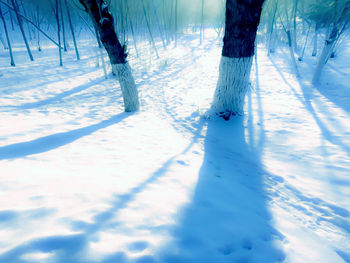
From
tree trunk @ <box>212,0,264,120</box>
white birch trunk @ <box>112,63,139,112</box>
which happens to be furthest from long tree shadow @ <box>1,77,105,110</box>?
tree trunk @ <box>212,0,264,120</box>

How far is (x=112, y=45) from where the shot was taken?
394cm

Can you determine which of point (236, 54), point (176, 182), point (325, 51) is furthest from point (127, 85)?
point (325, 51)

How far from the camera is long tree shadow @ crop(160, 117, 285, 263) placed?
119 cm

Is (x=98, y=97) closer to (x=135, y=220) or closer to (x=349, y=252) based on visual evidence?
(x=135, y=220)

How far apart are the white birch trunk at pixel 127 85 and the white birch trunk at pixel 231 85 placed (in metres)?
2.19

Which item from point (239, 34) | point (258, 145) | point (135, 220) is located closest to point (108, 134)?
point (135, 220)

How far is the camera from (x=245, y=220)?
1563mm

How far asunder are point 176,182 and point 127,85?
3392mm

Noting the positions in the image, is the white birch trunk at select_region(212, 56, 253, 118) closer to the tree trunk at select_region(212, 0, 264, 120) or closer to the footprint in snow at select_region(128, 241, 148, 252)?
the tree trunk at select_region(212, 0, 264, 120)

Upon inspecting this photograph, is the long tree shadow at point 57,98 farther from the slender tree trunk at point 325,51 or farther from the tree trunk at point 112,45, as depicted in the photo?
the slender tree trunk at point 325,51

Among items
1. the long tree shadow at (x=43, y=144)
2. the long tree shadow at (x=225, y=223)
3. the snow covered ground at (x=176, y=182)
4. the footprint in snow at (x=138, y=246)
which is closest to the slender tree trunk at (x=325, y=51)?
the snow covered ground at (x=176, y=182)

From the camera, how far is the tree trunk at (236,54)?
3.31 meters

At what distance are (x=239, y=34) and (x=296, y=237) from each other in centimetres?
351

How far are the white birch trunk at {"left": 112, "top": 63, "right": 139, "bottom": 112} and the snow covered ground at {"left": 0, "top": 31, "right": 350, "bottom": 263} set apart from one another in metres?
0.29
